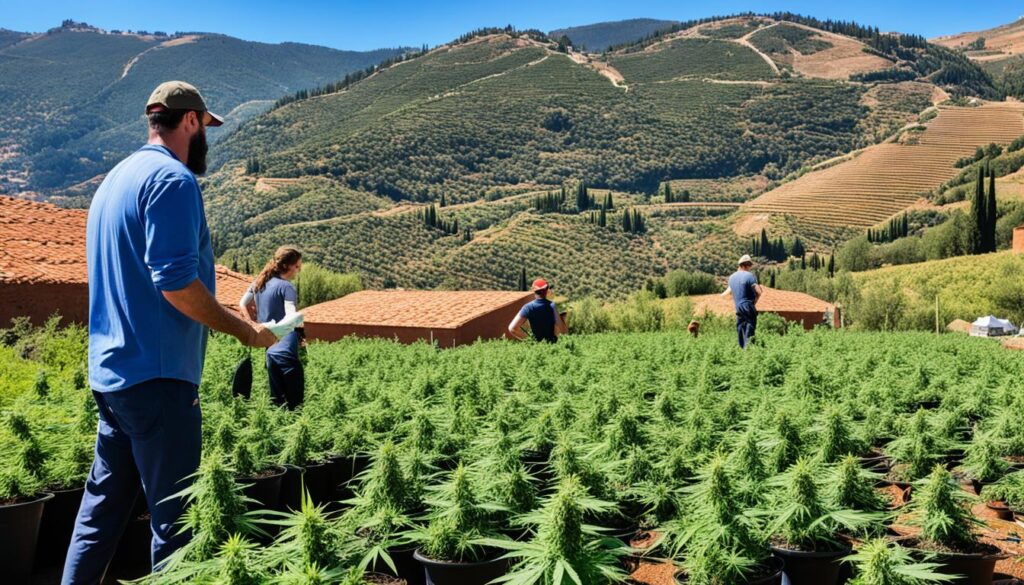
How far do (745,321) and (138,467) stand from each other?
10.4 meters

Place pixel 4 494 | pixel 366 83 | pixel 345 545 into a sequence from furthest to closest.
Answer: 1. pixel 366 83
2. pixel 4 494
3. pixel 345 545

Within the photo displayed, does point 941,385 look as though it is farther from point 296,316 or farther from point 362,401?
point 296,316

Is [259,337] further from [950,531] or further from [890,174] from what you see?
[890,174]

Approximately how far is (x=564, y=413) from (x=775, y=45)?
16536cm

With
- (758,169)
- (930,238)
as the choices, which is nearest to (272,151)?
(758,169)

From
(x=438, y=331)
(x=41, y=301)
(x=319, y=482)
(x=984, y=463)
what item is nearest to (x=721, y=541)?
(x=984, y=463)

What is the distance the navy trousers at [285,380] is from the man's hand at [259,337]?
3.26m

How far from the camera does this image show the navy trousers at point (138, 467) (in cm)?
313

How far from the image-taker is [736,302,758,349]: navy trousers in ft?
39.7

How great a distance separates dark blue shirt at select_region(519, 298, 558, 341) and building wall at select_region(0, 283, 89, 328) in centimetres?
1521

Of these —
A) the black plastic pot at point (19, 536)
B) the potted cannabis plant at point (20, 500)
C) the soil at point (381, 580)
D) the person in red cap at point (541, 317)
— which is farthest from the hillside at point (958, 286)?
the black plastic pot at point (19, 536)

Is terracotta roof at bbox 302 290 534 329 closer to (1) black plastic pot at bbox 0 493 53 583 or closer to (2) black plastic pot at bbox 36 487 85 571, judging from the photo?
(2) black plastic pot at bbox 36 487 85 571

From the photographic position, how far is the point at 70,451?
4648 mm

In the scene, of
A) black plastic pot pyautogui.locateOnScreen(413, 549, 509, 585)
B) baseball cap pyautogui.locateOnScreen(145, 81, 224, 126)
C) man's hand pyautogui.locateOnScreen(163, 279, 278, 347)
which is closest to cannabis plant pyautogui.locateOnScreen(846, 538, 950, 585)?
black plastic pot pyautogui.locateOnScreen(413, 549, 509, 585)
